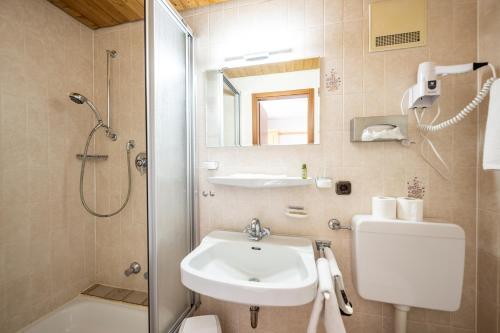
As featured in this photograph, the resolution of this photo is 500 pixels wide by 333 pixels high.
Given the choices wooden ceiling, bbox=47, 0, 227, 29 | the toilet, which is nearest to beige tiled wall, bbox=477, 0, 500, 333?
the toilet

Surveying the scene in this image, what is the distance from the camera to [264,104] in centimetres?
113

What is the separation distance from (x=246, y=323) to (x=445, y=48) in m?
1.81

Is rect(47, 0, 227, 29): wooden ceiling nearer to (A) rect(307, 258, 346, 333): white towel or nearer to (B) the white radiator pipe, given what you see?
(A) rect(307, 258, 346, 333): white towel

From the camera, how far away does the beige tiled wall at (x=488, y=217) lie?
0.82 m

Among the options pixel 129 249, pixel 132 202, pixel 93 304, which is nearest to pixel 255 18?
pixel 132 202

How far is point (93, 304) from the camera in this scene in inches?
52.2

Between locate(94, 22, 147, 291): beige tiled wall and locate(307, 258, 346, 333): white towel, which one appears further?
locate(94, 22, 147, 291): beige tiled wall

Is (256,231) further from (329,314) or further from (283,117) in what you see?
(283,117)

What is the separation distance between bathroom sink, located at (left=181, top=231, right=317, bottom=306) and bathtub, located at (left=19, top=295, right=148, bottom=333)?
794 mm

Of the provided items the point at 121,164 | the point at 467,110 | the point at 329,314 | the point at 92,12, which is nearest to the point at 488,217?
the point at 467,110

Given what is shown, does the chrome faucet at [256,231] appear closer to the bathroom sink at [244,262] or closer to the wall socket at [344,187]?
the bathroom sink at [244,262]

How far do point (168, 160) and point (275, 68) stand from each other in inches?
31.1

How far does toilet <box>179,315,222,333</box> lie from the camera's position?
987 mm

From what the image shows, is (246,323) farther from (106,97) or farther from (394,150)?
(106,97)
